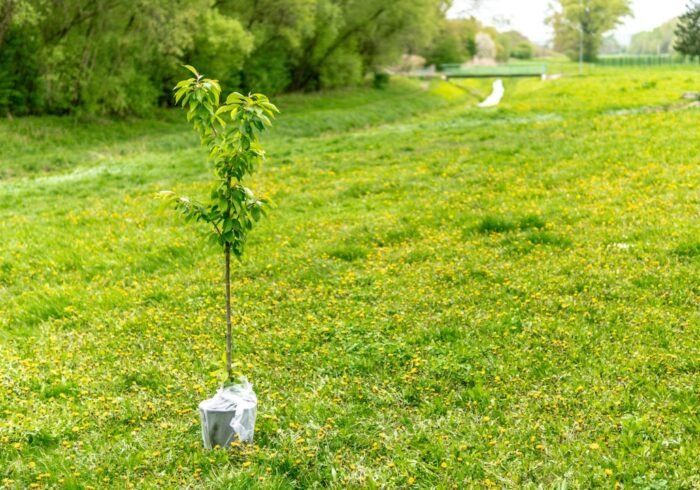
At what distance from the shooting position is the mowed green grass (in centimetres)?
550

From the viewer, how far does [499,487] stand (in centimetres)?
506

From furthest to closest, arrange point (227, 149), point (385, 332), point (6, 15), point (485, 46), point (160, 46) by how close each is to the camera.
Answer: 1. point (485, 46)
2. point (160, 46)
3. point (6, 15)
4. point (385, 332)
5. point (227, 149)

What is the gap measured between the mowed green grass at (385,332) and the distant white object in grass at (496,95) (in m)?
34.3

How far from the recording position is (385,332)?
7.97m

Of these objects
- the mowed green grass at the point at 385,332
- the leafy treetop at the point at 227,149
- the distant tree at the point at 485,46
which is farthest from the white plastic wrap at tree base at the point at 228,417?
the distant tree at the point at 485,46

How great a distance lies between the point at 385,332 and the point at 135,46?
2891 cm

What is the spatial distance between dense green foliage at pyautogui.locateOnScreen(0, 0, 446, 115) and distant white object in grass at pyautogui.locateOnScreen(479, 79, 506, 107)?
43.7ft

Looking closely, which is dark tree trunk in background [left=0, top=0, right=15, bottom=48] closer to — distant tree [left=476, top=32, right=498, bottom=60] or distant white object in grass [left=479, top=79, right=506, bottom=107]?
distant white object in grass [left=479, top=79, right=506, bottom=107]

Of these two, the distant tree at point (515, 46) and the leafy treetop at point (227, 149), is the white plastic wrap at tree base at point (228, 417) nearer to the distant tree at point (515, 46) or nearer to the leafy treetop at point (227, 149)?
the leafy treetop at point (227, 149)

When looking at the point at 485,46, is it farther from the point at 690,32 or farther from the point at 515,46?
the point at 690,32

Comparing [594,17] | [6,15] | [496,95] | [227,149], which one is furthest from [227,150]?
[594,17]

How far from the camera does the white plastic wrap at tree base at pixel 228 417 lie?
5574mm

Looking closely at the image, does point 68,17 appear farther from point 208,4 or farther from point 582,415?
point 582,415

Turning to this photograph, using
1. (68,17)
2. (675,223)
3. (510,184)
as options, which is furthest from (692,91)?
(68,17)
